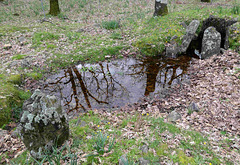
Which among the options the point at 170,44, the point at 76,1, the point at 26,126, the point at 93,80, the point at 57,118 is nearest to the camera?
the point at 26,126

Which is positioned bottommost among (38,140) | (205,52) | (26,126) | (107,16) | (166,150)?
(166,150)

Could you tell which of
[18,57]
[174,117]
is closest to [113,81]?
[174,117]

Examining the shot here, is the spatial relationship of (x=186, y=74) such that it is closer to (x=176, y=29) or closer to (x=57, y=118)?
(x=176, y=29)

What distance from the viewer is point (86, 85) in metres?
6.62

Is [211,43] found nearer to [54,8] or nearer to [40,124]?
[40,124]

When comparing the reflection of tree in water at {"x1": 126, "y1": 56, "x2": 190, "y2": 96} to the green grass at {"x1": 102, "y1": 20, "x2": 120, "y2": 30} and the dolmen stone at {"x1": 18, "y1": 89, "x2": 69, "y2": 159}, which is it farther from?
the green grass at {"x1": 102, "y1": 20, "x2": 120, "y2": 30}

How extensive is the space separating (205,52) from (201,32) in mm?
2246

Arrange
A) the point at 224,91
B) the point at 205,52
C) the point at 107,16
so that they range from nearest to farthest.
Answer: the point at 224,91
the point at 205,52
the point at 107,16

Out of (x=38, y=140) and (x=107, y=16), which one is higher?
(x=107, y=16)

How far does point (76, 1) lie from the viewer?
16.4 m

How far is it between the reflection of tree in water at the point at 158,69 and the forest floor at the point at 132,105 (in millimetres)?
498

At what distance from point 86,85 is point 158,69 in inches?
136

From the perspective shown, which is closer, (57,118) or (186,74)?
(57,118)

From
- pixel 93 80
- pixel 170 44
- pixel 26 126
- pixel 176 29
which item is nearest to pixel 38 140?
pixel 26 126
